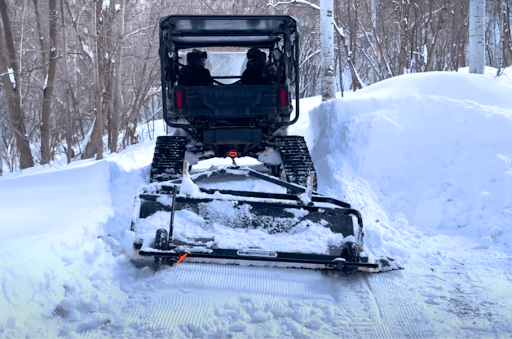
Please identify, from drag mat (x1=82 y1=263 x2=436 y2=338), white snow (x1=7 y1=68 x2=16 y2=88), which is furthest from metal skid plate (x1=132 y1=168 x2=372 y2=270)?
white snow (x1=7 y1=68 x2=16 y2=88)

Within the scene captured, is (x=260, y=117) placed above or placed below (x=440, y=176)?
above

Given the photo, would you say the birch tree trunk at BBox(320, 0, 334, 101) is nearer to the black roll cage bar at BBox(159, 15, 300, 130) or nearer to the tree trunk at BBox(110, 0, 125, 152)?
the black roll cage bar at BBox(159, 15, 300, 130)

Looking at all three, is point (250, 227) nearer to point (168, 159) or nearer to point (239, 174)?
point (239, 174)

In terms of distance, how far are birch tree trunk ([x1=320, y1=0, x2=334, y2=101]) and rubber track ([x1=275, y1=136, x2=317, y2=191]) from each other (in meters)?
4.96

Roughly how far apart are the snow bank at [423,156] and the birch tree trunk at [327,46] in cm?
236

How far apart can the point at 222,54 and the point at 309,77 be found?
22.4m

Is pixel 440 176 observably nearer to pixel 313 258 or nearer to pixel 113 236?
pixel 313 258

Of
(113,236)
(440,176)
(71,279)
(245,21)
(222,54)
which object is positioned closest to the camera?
(71,279)

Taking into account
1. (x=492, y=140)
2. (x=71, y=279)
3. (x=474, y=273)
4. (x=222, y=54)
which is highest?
(x=222, y=54)

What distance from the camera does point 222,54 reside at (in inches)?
309

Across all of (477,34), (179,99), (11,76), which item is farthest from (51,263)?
(11,76)

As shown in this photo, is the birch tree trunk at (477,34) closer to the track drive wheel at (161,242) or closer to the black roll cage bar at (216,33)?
the black roll cage bar at (216,33)

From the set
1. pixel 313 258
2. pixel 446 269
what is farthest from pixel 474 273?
pixel 313 258

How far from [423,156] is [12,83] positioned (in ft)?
38.7
